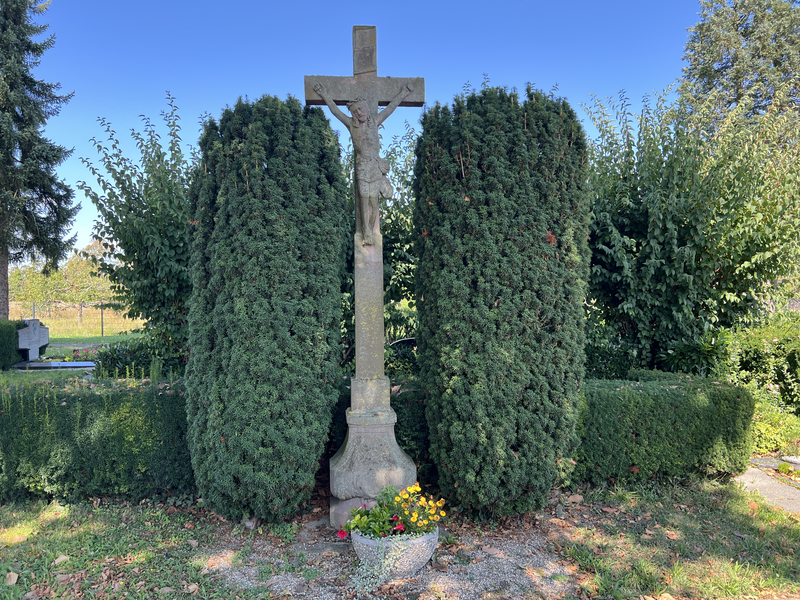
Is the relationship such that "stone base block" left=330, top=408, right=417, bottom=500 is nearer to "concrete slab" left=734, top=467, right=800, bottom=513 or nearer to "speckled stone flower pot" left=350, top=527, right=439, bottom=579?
"speckled stone flower pot" left=350, top=527, right=439, bottom=579

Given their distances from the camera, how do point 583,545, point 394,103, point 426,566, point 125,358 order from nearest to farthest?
point 426,566
point 583,545
point 394,103
point 125,358

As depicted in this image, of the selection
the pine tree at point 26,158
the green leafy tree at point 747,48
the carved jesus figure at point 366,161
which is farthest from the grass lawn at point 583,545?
the green leafy tree at point 747,48

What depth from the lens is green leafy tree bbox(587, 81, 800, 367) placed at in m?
5.41

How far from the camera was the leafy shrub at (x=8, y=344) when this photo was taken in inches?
454

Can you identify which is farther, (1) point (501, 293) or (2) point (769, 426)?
(2) point (769, 426)

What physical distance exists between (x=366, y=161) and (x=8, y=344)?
1253cm

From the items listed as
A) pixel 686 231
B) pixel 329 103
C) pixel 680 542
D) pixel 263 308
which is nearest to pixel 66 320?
pixel 263 308

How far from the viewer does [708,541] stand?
357cm

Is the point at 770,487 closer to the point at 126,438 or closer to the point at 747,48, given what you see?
the point at 126,438

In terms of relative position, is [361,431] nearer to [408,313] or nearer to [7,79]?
[408,313]

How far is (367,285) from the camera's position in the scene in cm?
394

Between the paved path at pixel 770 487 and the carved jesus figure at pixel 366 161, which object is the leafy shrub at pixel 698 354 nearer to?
the paved path at pixel 770 487

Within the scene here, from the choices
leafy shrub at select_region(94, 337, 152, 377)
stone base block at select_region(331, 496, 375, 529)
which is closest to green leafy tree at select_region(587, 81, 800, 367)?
stone base block at select_region(331, 496, 375, 529)

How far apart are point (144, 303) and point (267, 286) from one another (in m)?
2.79
